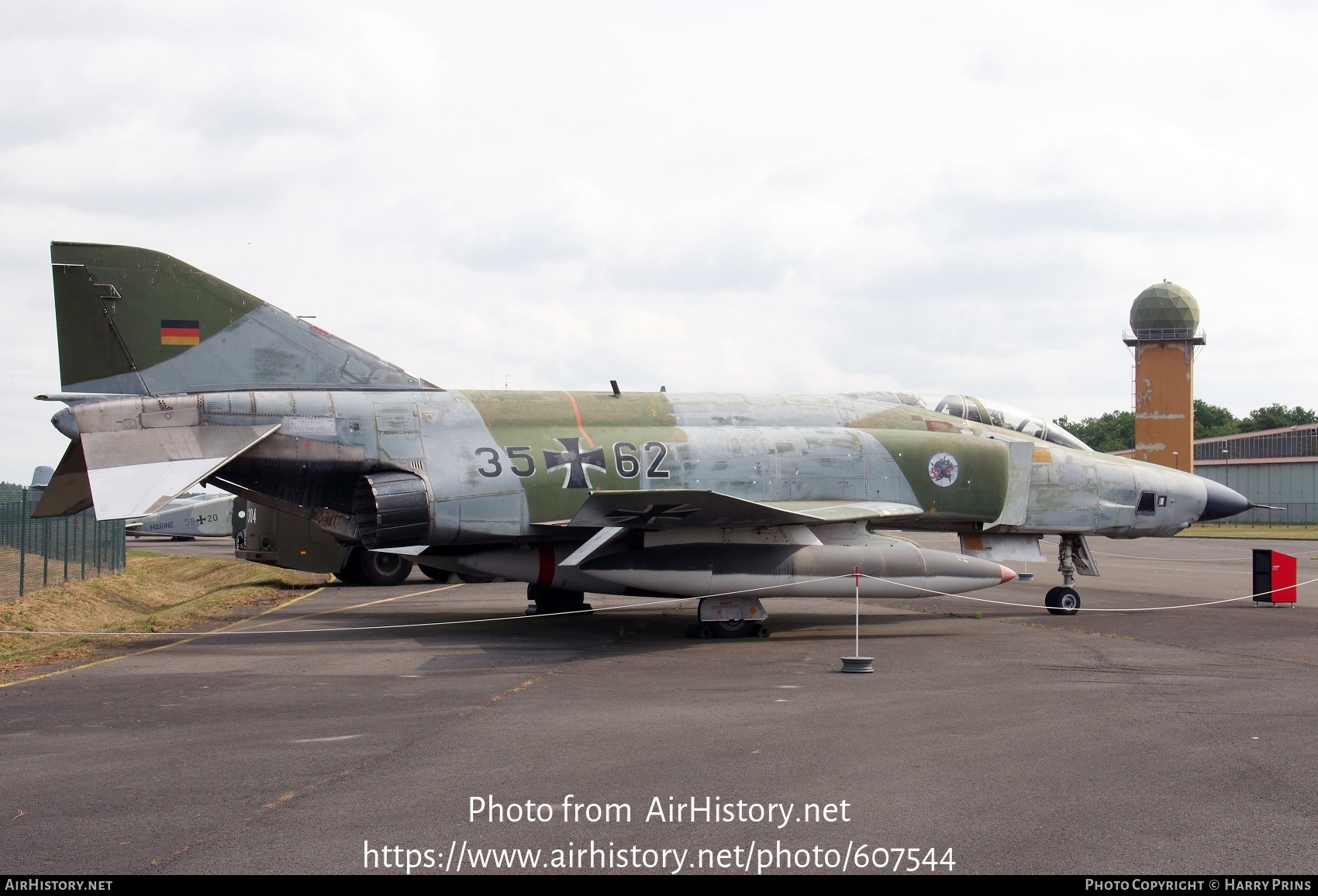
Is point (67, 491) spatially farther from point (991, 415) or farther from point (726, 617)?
point (991, 415)

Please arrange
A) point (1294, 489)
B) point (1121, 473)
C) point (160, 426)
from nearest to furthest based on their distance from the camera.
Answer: point (160, 426), point (1121, 473), point (1294, 489)

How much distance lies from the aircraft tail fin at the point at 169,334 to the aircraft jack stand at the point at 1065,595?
10.6 m

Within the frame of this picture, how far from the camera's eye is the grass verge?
13.2 m

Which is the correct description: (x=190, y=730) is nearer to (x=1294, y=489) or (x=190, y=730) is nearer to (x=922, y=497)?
(x=922, y=497)

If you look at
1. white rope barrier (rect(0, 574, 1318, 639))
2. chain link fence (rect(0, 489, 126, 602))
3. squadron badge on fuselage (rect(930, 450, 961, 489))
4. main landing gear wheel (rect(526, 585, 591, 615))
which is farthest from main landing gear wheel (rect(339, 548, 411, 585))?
squadron badge on fuselage (rect(930, 450, 961, 489))

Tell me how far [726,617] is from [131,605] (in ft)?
37.6

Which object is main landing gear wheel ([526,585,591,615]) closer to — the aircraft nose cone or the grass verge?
the grass verge

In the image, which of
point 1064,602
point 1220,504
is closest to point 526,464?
point 1064,602

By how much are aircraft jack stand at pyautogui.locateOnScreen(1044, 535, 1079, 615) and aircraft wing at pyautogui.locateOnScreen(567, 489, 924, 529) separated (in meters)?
3.35

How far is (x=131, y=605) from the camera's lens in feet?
62.3

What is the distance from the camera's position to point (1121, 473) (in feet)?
54.4

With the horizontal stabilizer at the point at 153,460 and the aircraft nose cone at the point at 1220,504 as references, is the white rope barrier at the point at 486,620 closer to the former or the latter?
the aircraft nose cone at the point at 1220,504
